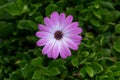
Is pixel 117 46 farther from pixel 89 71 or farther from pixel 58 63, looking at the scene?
pixel 58 63

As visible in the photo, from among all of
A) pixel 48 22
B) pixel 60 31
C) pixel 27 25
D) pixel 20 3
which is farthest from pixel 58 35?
pixel 20 3

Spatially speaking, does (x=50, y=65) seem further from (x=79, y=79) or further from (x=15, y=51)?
(x=15, y=51)

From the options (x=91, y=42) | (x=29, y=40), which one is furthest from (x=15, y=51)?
(x=91, y=42)

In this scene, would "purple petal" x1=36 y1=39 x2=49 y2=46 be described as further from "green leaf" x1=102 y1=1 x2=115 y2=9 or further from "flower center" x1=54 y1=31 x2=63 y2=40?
"green leaf" x1=102 y1=1 x2=115 y2=9

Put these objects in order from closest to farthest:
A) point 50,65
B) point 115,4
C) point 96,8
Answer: point 50,65 < point 96,8 < point 115,4

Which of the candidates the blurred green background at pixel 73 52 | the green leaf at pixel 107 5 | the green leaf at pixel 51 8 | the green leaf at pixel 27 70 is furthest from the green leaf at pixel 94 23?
the green leaf at pixel 27 70

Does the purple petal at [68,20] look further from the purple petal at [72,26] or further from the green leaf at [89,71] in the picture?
the green leaf at [89,71]
